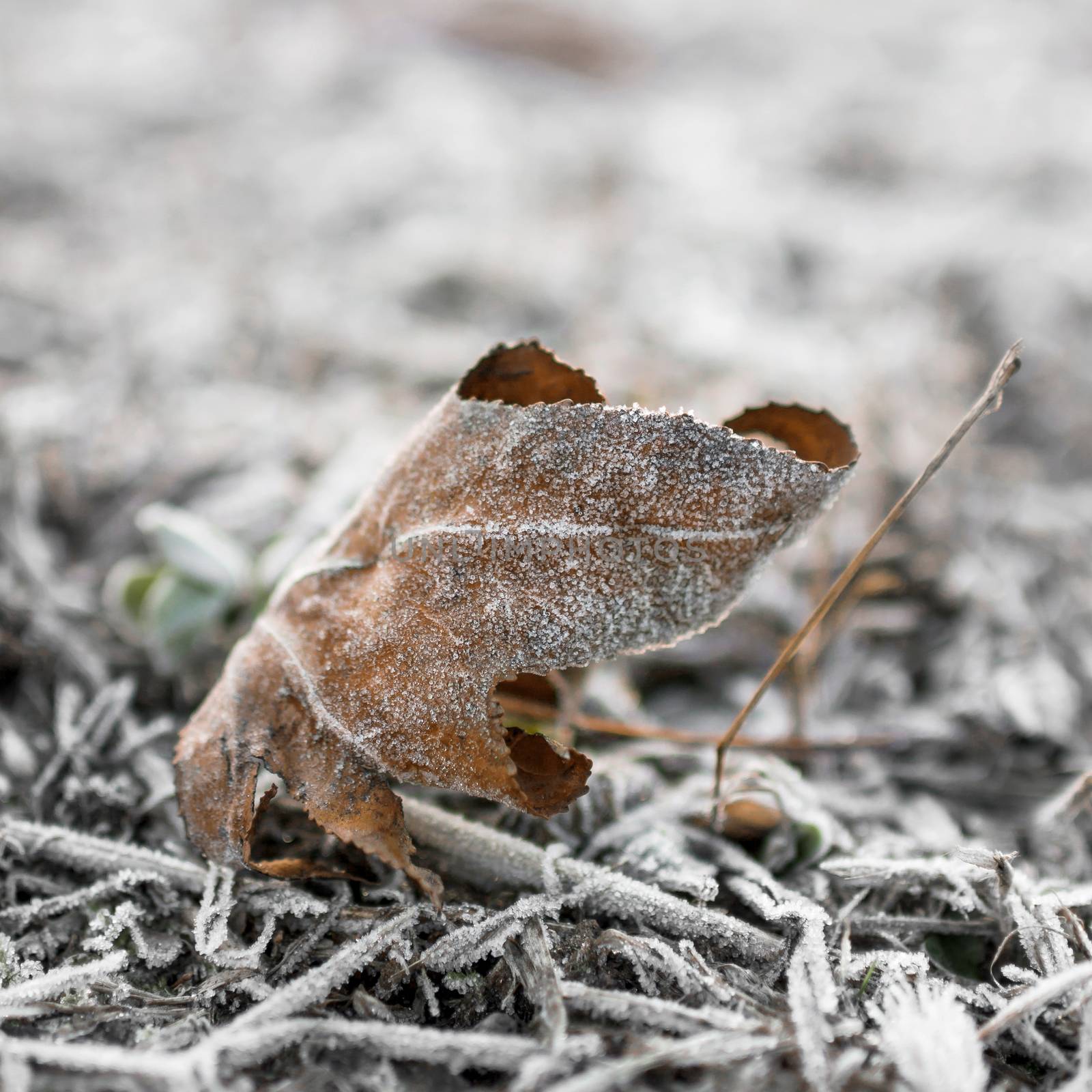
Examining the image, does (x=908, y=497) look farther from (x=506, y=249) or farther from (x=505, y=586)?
(x=506, y=249)

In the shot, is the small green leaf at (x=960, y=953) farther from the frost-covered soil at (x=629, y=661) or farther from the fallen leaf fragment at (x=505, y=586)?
the fallen leaf fragment at (x=505, y=586)

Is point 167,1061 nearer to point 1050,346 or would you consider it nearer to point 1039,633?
point 1039,633

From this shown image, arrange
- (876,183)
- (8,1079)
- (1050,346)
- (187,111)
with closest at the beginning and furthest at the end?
(8,1079) < (1050,346) < (876,183) < (187,111)

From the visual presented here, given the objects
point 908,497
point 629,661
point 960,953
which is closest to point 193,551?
point 629,661

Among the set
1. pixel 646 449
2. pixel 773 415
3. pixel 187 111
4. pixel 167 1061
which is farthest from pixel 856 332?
pixel 187 111

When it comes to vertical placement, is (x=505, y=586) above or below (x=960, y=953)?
above

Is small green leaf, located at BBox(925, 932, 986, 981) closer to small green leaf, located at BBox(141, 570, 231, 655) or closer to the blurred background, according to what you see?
the blurred background
